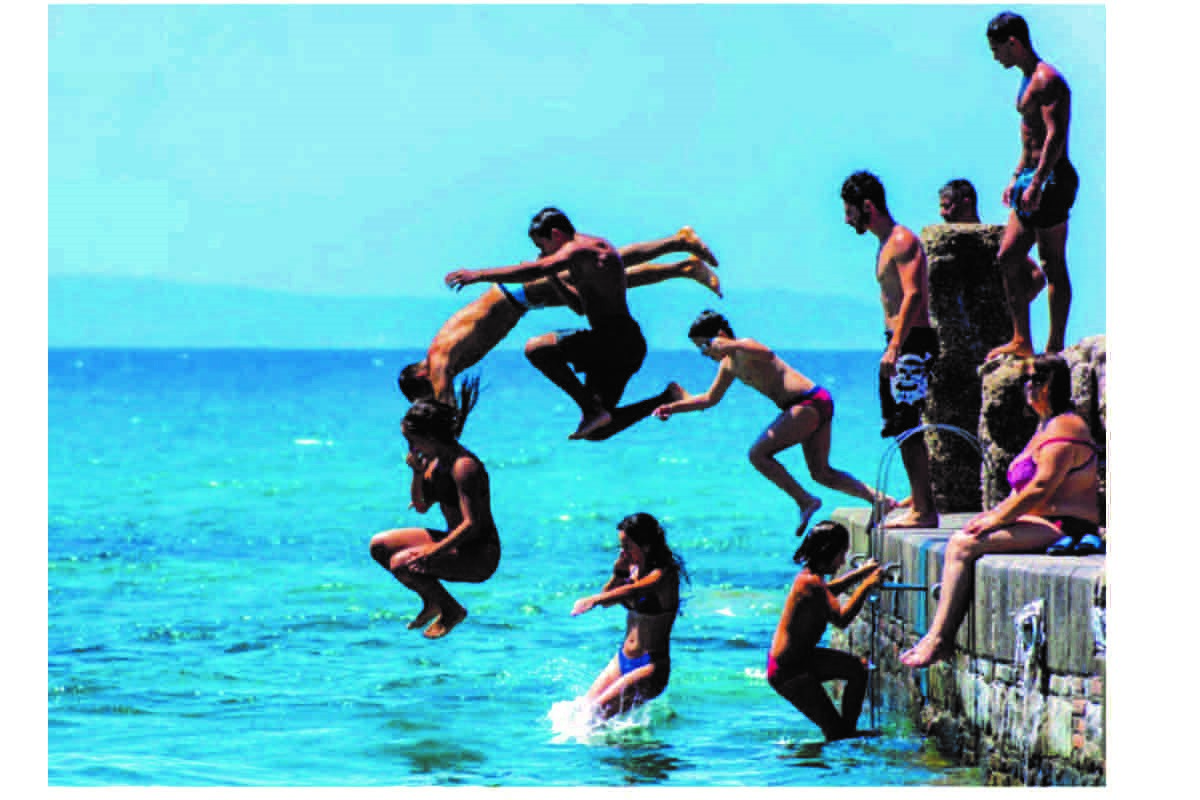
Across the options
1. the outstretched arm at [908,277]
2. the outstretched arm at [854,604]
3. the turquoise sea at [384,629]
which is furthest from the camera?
the turquoise sea at [384,629]

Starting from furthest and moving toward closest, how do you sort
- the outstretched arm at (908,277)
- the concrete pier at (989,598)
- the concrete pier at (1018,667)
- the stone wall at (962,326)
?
the stone wall at (962,326) → the outstretched arm at (908,277) → the concrete pier at (989,598) → the concrete pier at (1018,667)

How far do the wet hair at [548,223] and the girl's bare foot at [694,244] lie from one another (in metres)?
0.83

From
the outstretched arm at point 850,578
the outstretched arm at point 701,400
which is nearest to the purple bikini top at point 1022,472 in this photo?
the outstretched arm at point 850,578

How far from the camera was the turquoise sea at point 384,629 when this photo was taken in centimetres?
1538

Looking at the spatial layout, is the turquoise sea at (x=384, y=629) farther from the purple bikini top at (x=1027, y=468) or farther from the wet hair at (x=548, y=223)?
the wet hair at (x=548, y=223)

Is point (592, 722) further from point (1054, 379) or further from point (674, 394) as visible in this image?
point (1054, 379)

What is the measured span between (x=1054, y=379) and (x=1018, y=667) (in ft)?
5.62

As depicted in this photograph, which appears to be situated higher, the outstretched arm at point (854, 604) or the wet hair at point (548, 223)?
the wet hair at point (548, 223)

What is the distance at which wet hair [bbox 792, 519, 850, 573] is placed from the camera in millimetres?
12758

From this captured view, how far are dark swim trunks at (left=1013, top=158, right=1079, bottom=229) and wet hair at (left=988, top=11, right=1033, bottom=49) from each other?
0.94 metres

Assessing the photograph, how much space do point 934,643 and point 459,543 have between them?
2.96 meters

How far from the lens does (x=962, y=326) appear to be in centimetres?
1580

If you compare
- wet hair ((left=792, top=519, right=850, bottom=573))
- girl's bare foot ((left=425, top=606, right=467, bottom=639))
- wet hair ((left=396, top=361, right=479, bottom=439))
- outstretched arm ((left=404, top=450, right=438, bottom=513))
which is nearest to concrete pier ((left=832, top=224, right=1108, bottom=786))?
wet hair ((left=792, top=519, right=850, bottom=573))
